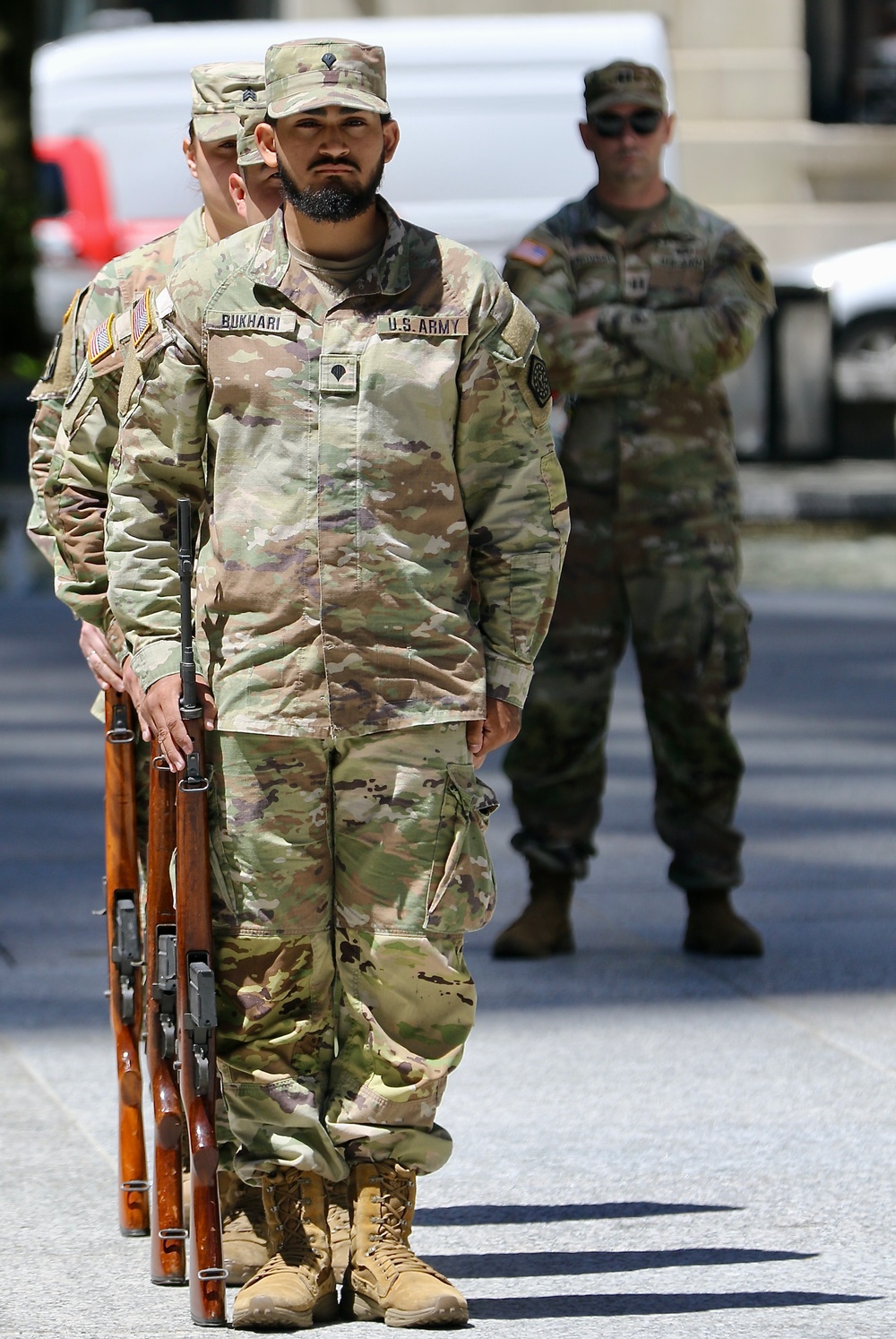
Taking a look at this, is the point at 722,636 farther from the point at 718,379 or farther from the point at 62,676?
the point at 62,676

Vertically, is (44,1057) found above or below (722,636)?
below

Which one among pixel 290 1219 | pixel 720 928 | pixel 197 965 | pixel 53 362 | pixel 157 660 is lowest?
pixel 720 928

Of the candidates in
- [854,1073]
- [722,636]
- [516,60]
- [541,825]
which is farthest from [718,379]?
[516,60]

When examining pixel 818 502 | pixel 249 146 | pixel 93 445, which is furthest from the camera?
pixel 818 502

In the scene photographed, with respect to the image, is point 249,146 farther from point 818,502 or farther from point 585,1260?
point 818,502

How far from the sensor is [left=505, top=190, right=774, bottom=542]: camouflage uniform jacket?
21.5 feet

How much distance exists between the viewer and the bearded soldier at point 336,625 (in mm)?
4055

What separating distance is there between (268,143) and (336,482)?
583 mm

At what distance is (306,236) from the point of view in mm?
4098

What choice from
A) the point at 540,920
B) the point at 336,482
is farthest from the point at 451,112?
the point at 336,482

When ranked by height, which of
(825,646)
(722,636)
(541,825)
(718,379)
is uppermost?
(718,379)

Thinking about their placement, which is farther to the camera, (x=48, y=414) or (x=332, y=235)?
(x=48, y=414)

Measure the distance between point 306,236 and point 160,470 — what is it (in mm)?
451

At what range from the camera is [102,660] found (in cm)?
466
